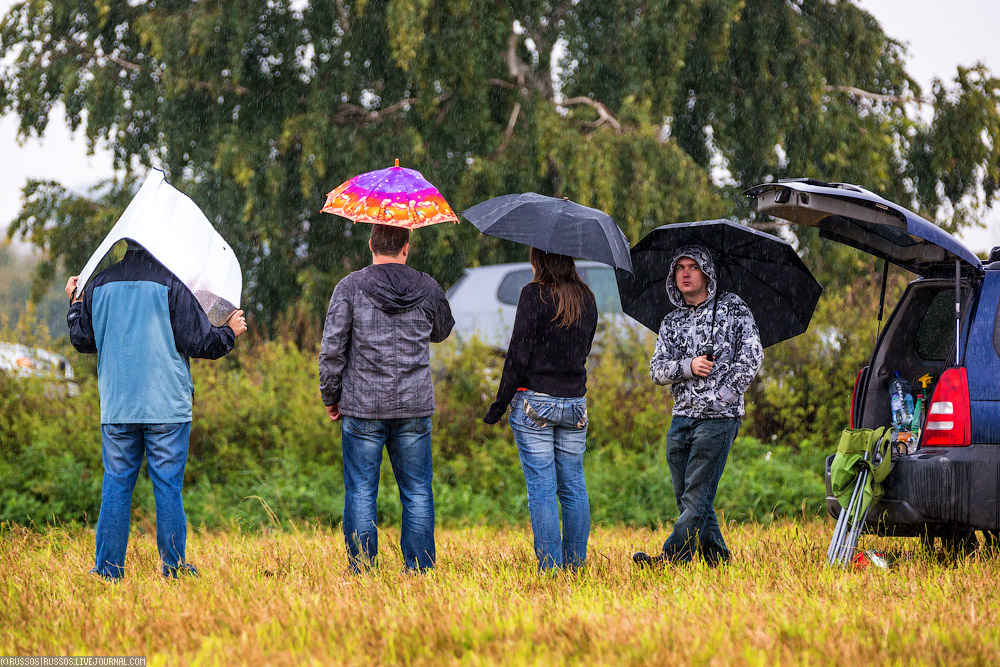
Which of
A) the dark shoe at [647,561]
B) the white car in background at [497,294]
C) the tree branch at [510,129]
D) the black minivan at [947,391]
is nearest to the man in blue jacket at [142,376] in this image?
the dark shoe at [647,561]

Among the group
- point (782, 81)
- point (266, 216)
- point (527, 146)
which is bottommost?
point (266, 216)

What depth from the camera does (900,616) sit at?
12.1 feet

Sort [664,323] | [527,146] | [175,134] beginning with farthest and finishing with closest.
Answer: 1. [175,134]
2. [527,146]
3. [664,323]

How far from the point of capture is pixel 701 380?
16.2 feet

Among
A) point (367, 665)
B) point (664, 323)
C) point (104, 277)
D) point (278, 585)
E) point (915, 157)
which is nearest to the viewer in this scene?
point (367, 665)

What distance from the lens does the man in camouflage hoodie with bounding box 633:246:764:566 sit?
16.1ft

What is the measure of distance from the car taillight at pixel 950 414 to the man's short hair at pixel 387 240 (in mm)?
2726

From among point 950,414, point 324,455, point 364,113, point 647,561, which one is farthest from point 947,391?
point 364,113

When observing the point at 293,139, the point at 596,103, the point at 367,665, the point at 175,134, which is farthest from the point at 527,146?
the point at 367,665

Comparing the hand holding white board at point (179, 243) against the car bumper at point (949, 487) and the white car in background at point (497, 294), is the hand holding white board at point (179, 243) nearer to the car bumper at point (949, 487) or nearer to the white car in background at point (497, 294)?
the car bumper at point (949, 487)

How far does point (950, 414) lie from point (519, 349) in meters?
2.12

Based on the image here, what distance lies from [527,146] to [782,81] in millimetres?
4148

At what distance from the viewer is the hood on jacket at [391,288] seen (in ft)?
15.2

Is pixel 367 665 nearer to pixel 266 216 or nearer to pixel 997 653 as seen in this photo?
pixel 997 653
